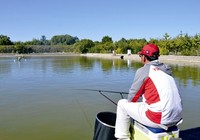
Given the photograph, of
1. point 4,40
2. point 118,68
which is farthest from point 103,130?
point 4,40

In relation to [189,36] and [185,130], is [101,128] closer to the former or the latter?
[185,130]

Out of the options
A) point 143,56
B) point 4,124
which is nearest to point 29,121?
point 4,124

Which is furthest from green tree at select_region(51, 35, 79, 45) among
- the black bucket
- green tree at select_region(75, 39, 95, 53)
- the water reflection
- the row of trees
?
the black bucket

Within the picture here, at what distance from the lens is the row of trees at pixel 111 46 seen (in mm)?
44444

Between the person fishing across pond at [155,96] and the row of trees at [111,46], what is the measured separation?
40890 millimetres

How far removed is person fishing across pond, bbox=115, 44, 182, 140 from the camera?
2898 mm

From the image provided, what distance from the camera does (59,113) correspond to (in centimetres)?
705

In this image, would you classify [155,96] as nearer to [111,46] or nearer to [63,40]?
[111,46]

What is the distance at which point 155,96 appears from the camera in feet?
9.62

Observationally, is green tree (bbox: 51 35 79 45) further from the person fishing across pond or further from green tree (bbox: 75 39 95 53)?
the person fishing across pond

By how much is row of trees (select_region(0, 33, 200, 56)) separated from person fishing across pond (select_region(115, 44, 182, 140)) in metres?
40.9

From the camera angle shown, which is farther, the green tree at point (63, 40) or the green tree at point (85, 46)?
the green tree at point (63, 40)

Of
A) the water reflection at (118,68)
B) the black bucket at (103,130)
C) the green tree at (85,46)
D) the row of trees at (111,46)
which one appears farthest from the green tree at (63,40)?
the black bucket at (103,130)

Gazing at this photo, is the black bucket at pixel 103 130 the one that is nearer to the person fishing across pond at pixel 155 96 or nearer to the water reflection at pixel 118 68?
the person fishing across pond at pixel 155 96
